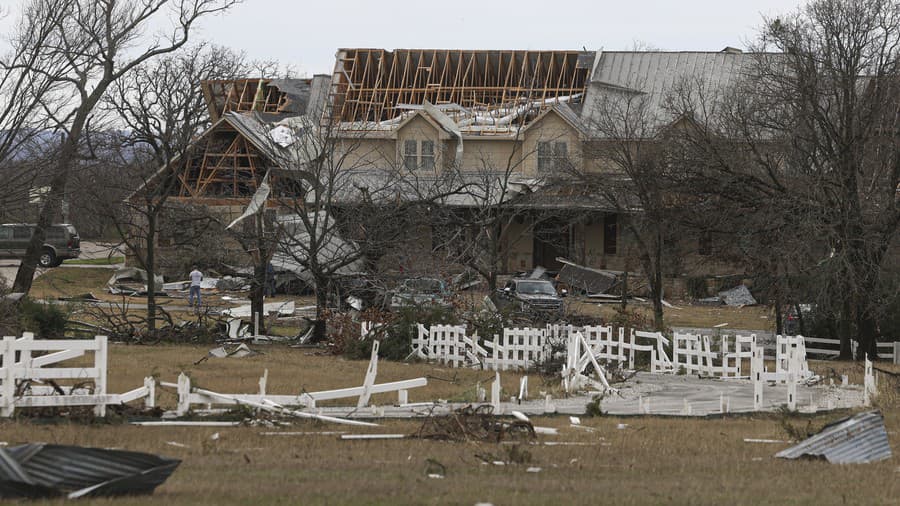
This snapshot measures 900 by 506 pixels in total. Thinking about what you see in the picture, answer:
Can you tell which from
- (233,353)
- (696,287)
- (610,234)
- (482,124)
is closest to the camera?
(233,353)

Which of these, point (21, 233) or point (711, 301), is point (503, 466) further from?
point (21, 233)

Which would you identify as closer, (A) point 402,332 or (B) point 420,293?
(A) point 402,332

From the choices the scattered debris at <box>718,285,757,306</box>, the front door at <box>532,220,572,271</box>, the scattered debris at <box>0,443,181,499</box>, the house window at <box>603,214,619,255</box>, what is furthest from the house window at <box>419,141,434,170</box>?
the scattered debris at <box>0,443,181,499</box>

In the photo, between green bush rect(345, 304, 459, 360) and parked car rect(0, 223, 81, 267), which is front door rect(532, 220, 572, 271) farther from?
green bush rect(345, 304, 459, 360)

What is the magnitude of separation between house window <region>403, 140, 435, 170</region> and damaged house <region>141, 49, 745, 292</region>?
0.18 ft

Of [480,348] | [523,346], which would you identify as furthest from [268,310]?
[523,346]

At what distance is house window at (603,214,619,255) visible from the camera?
5234 centimetres

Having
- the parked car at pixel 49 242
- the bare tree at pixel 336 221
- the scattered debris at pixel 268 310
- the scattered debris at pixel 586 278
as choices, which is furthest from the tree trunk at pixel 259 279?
the parked car at pixel 49 242

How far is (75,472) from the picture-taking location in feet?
29.5

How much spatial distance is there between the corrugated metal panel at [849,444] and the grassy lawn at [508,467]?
21 centimetres

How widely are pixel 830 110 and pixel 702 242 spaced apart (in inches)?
236

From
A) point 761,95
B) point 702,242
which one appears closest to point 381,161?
point 702,242

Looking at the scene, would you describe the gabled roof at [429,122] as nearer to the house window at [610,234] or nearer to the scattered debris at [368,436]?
the house window at [610,234]

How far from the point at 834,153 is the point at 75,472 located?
23052mm
